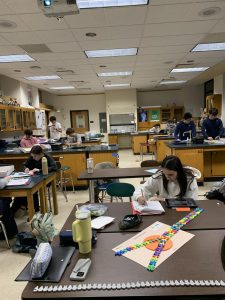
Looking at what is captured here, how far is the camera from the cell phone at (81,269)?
44.0 inches

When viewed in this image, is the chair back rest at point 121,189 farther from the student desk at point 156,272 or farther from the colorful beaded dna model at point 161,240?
the student desk at point 156,272

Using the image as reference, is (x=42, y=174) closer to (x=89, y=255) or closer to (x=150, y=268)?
(x=89, y=255)

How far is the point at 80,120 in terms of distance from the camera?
11883 mm

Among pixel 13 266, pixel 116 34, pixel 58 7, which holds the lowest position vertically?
pixel 13 266

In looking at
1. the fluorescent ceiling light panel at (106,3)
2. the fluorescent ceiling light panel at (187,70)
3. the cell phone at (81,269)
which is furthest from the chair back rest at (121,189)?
the fluorescent ceiling light panel at (187,70)

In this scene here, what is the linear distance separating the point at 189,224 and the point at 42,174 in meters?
2.34

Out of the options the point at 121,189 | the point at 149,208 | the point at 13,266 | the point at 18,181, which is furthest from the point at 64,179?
the point at 149,208

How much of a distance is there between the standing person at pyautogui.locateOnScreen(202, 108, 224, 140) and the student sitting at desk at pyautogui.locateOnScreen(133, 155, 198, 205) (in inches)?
137

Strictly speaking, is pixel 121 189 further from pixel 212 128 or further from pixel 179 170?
pixel 212 128

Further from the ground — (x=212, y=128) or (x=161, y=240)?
(x=212, y=128)

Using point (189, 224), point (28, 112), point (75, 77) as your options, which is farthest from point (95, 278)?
point (28, 112)

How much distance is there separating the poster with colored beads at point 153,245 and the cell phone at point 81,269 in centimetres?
18

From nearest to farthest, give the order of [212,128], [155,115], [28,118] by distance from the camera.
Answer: [212,128]
[28,118]
[155,115]

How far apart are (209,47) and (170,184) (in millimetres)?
4069
